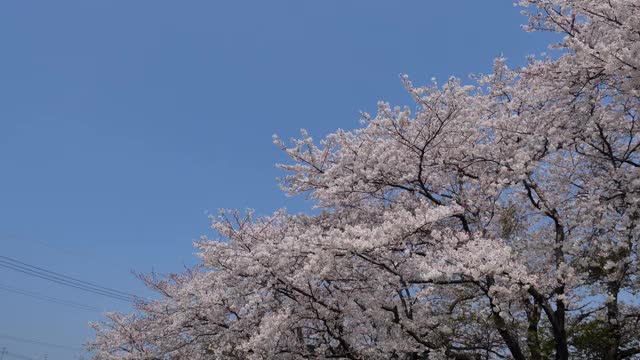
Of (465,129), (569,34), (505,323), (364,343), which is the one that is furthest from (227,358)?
(569,34)

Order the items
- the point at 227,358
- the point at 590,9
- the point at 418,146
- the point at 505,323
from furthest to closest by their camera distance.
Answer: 1. the point at 227,358
2. the point at 418,146
3. the point at 505,323
4. the point at 590,9

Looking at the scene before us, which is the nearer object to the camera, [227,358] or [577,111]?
[577,111]

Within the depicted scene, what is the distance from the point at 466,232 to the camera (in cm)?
1002

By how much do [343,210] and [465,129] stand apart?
3.42m

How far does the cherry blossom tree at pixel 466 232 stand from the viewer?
338 inches

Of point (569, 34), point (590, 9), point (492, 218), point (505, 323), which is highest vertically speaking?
point (569, 34)

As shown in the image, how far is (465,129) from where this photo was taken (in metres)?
10.7

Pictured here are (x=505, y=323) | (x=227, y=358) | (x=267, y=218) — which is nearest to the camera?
(x=505, y=323)

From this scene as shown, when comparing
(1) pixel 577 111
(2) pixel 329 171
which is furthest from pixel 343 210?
(1) pixel 577 111

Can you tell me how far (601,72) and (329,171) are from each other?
545cm

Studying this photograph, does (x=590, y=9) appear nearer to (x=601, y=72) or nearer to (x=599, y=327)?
A: (x=601, y=72)

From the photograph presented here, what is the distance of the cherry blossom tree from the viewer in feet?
28.1

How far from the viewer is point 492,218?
10.8m

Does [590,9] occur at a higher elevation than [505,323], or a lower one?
higher
